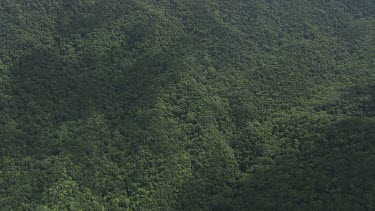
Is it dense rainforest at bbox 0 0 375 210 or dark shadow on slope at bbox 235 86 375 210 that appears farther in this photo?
dense rainforest at bbox 0 0 375 210

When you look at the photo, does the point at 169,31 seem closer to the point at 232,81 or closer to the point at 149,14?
the point at 149,14

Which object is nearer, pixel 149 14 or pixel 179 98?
pixel 179 98

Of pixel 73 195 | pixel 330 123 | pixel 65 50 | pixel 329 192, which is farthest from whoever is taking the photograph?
pixel 65 50

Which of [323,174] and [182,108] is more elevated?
[323,174]

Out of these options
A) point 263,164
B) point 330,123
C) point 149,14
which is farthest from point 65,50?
point 330,123

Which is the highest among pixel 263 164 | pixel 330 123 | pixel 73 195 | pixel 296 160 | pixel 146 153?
pixel 330 123

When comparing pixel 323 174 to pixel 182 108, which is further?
pixel 182 108

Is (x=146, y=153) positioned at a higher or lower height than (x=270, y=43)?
lower

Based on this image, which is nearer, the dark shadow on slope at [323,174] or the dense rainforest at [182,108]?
the dark shadow on slope at [323,174]
